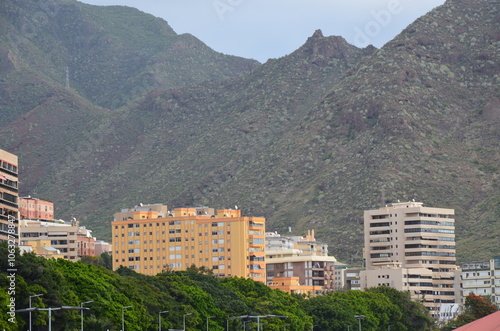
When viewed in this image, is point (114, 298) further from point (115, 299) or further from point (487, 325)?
point (487, 325)

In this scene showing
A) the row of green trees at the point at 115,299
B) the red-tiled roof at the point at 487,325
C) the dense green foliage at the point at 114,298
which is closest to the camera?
the red-tiled roof at the point at 487,325

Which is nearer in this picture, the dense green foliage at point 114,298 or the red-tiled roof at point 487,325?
the red-tiled roof at point 487,325

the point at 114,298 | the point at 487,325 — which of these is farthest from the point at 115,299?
the point at 487,325

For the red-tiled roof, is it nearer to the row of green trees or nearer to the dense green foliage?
the row of green trees

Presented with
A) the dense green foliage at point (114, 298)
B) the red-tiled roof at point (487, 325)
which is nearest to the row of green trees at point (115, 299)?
the dense green foliage at point (114, 298)

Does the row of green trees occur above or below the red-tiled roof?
above

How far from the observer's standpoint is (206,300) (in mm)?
190000

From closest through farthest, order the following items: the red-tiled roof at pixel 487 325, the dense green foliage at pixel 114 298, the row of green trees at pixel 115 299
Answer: the red-tiled roof at pixel 487 325 → the row of green trees at pixel 115 299 → the dense green foliage at pixel 114 298

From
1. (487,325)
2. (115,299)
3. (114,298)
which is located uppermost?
(114,298)

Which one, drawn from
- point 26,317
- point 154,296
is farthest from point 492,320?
point 154,296

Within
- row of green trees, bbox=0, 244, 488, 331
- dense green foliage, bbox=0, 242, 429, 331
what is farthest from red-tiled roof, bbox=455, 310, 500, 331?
dense green foliage, bbox=0, 242, 429, 331

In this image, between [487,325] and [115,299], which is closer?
[487,325]

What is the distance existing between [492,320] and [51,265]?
56488 millimetres

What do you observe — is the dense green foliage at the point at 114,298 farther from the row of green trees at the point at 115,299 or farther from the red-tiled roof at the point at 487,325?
the red-tiled roof at the point at 487,325
